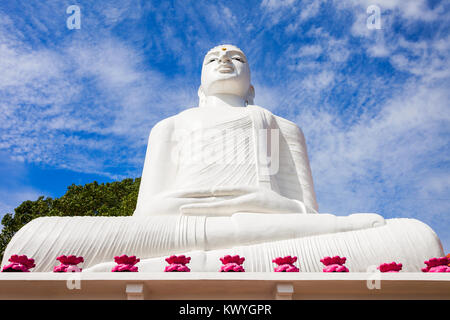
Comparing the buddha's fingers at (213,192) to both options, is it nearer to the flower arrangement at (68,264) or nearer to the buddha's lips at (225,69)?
the flower arrangement at (68,264)

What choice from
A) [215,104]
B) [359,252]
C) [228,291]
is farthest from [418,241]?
[215,104]

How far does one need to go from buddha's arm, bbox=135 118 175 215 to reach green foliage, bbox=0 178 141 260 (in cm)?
832

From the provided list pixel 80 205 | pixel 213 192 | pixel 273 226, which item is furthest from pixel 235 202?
pixel 80 205

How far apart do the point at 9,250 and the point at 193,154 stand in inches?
98.1

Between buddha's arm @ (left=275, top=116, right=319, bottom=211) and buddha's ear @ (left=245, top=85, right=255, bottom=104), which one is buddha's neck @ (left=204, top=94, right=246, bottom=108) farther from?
buddha's arm @ (left=275, top=116, right=319, bottom=211)

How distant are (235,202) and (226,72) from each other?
2.64 m

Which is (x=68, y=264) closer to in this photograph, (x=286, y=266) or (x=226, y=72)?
(x=286, y=266)

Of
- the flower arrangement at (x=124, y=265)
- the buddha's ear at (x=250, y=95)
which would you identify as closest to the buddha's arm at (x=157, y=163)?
the buddha's ear at (x=250, y=95)

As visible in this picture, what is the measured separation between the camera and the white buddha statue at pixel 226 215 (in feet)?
13.1

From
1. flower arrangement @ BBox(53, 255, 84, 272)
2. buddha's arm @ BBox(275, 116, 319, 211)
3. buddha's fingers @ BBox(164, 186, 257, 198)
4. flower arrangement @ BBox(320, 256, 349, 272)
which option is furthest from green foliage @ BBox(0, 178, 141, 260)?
flower arrangement @ BBox(320, 256, 349, 272)

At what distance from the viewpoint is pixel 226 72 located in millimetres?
6734

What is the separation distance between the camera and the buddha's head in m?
6.71

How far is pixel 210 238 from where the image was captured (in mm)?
4238
